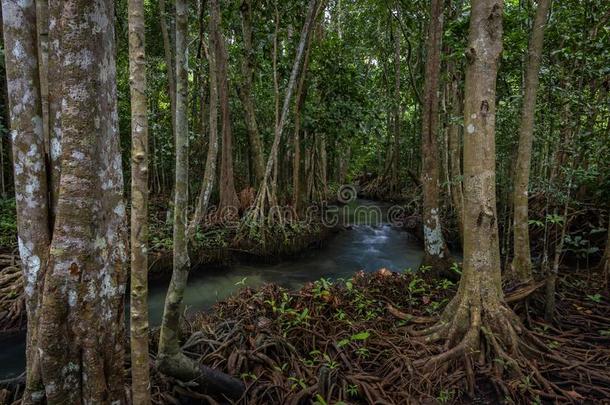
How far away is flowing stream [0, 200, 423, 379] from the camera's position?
20.1 feet

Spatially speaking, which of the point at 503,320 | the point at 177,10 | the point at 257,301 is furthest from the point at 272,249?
the point at 177,10

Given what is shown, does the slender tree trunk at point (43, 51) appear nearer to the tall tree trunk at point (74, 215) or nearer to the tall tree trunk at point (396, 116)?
the tall tree trunk at point (74, 215)

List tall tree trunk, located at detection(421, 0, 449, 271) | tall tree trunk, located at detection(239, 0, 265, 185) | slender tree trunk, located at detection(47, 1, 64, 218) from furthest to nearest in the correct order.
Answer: tall tree trunk, located at detection(239, 0, 265, 185), tall tree trunk, located at detection(421, 0, 449, 271), slender tree trunk, located at detection(47, 1, 64, 218)

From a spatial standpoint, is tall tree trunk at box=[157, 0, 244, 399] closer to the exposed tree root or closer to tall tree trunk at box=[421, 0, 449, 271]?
the exposed tree root

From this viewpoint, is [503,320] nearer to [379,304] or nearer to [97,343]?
[379,304]

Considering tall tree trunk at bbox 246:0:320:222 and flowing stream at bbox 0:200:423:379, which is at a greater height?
tall tree trunk at bbox 246:0:320:222

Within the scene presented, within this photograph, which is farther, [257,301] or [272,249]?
[272,249]

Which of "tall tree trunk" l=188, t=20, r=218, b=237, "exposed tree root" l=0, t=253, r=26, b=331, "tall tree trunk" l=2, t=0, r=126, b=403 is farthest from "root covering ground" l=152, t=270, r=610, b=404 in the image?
"tall tree trunk" l=188, t=20, r=218, b=237

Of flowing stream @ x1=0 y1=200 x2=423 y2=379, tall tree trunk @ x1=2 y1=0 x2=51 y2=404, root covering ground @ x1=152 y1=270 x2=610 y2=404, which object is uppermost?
tall tree trunk @ x1=2 y1=0 x2=51 y2=404

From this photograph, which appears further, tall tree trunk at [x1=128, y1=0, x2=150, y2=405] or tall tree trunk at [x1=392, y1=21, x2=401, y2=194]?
tall tree trunk at [x1=392, y1=21, x2=401, y2=194]

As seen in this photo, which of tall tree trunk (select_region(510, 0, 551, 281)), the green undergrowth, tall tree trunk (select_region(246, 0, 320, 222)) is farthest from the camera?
tall tree trunk (select_region(246, 0, 320, 222))

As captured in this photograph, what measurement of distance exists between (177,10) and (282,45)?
28.8 ft

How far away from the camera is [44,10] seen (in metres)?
1.99

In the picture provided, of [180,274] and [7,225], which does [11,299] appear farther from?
[180,274]
